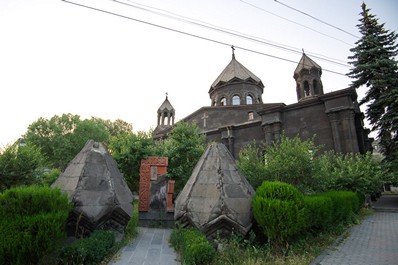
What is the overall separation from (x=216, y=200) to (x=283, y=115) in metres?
14.4

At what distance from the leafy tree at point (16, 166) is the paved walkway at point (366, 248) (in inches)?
572

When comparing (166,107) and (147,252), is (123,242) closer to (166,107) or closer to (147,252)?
(147,252)

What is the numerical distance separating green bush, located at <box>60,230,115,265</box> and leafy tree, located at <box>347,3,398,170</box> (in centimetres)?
1755

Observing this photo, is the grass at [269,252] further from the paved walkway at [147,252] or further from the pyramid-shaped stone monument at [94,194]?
the pyramid-shaped stone monument at [94,194]

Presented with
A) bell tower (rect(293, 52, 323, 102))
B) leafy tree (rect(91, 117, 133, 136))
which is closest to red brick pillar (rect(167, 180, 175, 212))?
bell tower (rect(293, 52, 323, 102))

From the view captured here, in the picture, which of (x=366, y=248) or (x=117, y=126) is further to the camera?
(x=117, y=126)

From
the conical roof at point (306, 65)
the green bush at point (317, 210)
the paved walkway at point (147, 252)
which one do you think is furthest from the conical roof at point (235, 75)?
the paved walkway at point (147, 252)

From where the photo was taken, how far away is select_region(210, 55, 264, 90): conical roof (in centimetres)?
2795

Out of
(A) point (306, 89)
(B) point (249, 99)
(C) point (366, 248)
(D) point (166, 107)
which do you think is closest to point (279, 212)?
(C) point (366, 248)

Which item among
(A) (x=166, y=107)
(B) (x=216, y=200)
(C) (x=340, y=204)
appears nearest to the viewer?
(B) (x=216, y=200)

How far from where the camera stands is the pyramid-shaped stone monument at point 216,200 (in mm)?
5668

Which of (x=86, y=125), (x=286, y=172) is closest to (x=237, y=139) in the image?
(x=286, y=172)

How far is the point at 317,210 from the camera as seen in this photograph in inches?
232

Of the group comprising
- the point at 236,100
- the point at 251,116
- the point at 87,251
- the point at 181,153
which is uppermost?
the point at 236,100
